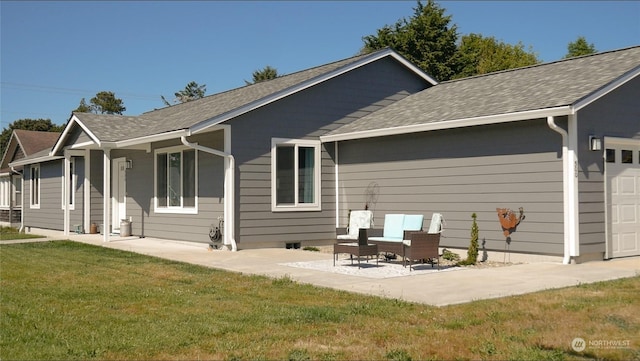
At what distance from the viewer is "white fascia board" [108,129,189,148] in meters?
14.1

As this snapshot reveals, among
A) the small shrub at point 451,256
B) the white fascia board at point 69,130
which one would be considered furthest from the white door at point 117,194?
the small shrub at point 451,256

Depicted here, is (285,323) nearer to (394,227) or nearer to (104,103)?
(394,227)

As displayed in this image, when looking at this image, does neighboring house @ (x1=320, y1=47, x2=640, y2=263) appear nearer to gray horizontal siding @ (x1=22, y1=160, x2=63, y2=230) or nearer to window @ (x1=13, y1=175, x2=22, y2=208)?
gray horizontal siding @ (x1=22, y1=160, x2=63, y2=230)

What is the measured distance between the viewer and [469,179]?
13.1 m

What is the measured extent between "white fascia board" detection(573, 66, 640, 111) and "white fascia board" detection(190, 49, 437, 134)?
6.68 meters

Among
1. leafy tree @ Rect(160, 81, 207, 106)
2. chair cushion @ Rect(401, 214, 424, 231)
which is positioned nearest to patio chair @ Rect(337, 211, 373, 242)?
chair cushion @ Rect(401, 214, 424, 231)

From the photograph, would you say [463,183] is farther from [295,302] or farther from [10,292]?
[10,292]

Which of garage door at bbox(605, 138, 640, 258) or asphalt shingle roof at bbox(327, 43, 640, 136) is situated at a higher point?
asphalt shingle roof at bbox(327, 43, 640, 136)

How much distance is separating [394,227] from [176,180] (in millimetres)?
6735

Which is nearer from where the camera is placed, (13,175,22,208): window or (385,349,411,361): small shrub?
(385,349,411,361): small shrub

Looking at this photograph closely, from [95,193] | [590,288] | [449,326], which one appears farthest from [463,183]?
[95,193]

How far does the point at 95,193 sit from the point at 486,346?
1745cm

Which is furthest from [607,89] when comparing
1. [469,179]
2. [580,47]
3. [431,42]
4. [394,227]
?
[580,47]

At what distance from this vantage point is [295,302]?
786 cm
